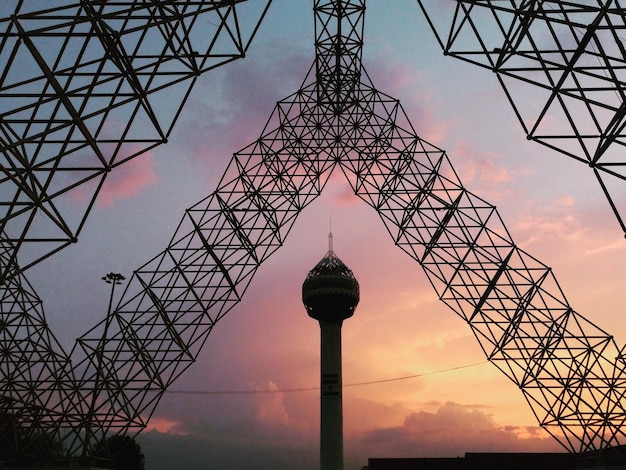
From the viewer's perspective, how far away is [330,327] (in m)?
73.8

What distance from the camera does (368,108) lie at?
35.8 metres

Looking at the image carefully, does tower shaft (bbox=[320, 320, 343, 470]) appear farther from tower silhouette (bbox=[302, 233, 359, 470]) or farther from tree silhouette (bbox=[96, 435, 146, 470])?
tree silhouette (bbox=[96, 435, 146, 470])

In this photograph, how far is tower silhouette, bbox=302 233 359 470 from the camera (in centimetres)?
6906

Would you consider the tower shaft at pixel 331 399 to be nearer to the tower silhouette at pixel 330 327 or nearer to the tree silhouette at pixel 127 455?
the tower silhouette at pixel 330 327

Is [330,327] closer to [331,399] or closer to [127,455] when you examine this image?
[331,399]

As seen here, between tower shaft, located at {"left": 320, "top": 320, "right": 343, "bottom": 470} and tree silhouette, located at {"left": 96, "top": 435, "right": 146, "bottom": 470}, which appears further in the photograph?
tree silhouette, located at {"left": 96, "top": 435, "right": 146, "bottom": 470}

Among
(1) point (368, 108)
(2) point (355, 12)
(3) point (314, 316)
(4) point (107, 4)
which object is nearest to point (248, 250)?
(1) point (368, 108)

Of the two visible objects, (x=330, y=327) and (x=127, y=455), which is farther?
(x=127, y=455)

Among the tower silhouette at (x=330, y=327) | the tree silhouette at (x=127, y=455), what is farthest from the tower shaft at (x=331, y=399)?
the tree silhouette at (x=127, y=455)

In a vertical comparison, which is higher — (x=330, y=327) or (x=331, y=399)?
(x=330, y=327)

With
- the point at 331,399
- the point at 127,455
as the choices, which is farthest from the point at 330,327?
the point at 127,455

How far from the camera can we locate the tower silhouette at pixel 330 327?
6906 cm

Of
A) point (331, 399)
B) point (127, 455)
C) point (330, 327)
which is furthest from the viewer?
point (127, 455)

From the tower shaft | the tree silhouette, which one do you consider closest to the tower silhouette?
the tower shaft
